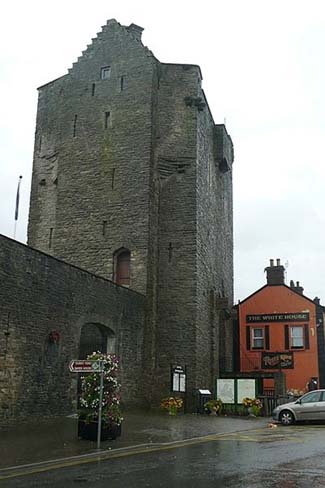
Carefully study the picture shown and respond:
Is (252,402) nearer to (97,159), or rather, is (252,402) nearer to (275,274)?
(97,159)

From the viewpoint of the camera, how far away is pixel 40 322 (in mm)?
18094

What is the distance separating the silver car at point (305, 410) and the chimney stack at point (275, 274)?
16.9 metres

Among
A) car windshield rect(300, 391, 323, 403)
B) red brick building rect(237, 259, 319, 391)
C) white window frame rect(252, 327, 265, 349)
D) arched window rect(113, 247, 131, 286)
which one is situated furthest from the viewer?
white window frame rect(252, 327, 265, 349)

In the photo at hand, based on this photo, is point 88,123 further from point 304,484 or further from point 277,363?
point 304,484

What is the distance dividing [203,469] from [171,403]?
13.9 metres

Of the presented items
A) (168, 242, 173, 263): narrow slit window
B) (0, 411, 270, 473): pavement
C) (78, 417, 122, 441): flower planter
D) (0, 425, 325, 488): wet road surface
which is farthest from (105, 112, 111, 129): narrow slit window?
(0, 425, 325, 488): wet road surface

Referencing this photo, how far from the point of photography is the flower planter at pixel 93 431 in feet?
45.1

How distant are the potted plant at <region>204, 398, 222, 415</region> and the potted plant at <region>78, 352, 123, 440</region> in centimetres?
1021

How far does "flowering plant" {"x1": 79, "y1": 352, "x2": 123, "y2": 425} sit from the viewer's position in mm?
13836

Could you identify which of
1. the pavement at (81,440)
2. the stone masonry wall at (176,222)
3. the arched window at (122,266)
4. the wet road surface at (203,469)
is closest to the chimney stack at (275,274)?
the stone masonry wall at (176,222)

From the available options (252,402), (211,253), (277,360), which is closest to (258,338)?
(277,360)

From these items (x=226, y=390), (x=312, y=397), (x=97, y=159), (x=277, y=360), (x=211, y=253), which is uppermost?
(x=97, y=159)

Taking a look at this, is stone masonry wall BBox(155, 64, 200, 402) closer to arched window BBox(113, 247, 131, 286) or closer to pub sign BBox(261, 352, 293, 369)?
arched window BBox(113, 247, 131, 286)

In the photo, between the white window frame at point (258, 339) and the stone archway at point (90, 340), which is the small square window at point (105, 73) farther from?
the white window frame at point (258, 339)
